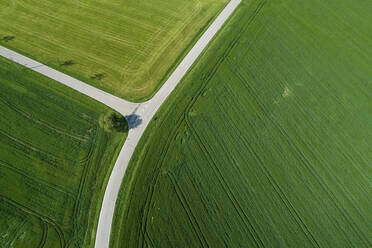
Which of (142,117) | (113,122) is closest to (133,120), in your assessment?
(142,117)

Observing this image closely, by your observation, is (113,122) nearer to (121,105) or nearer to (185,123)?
(121,105)

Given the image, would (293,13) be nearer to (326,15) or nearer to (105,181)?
(326,15)

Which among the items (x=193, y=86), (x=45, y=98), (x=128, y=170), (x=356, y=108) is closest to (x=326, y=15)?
(x=356, y=108)

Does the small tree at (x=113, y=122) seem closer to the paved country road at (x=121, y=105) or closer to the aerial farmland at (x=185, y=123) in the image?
the aerial farmland at (x=185, y=123)

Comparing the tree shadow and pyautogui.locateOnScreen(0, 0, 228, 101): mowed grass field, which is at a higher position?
pyautogui.locateOnScreen(0, 0, 228, 101): mowed grass field

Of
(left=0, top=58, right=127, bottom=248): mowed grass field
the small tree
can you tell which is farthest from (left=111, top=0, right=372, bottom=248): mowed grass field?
(left=0, top=58, right=127, bottom=248): mowed grass field

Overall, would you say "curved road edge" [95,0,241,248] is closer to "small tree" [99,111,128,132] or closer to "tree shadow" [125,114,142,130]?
"tree shadow" [125,114,142,130]

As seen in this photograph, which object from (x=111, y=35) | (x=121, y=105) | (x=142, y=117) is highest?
(x=111, y=35)
